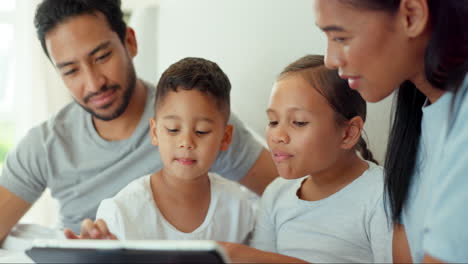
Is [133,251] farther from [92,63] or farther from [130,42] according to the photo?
[130,42]

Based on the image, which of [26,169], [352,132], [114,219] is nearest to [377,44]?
[352,132]

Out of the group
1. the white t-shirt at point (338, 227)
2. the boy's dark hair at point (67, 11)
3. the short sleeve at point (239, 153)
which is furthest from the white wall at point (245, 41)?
the boy's dark hair at point (67, 11)

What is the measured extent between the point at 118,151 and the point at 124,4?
1391 millimetres

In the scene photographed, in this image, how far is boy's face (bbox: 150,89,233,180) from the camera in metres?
1.34

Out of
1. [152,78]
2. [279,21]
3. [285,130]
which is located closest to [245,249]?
[285,130]

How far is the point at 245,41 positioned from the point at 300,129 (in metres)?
0.70

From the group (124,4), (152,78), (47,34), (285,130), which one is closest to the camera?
(285,130)

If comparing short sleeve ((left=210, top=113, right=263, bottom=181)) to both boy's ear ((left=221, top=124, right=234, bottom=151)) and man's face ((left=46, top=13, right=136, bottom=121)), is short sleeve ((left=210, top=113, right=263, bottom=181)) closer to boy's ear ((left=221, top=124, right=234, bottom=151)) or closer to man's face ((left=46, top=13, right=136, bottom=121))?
boy's ear ((left=221, top=124, right=234, bottom=151))

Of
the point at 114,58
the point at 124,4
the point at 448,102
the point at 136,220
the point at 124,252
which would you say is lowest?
the point at 136,220

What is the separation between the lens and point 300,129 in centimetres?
129

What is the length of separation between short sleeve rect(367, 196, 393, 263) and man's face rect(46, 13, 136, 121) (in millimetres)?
806

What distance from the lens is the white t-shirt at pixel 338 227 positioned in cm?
126

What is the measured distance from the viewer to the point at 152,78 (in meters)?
2.22

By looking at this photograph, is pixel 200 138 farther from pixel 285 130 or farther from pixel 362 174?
pixel 362 174
